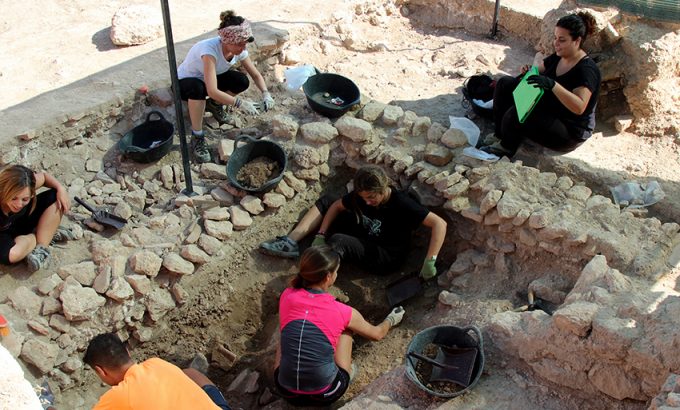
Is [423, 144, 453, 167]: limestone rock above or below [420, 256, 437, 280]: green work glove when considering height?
above

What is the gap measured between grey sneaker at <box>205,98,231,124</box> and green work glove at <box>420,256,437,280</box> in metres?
2.26

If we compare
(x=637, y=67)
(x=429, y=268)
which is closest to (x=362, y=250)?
(x=429, y=268)

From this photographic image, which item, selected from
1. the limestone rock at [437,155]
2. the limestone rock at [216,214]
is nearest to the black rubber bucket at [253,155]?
the limestone rock at [216,214]

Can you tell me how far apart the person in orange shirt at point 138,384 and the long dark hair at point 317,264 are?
967 millimetres

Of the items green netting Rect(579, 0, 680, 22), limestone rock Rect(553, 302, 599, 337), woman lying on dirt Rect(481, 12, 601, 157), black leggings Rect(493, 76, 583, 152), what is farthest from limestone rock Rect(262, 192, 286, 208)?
green netting Rect(579, 0, 680, 22)

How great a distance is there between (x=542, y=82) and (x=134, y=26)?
12.9 feet

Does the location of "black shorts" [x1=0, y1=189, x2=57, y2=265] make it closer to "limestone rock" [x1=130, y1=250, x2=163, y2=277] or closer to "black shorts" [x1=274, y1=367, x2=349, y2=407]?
"limestone rock" [x1=130, y1=250, x2=163, y2=277]

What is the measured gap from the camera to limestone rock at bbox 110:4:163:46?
6.39 metres

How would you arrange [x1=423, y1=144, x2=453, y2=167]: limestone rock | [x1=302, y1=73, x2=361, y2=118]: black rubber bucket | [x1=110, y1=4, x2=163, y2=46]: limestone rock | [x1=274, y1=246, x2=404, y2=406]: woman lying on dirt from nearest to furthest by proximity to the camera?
[x1=274, y1=246, x2=404, y2=406]: woman lying on dirt → [x1=423, y1=144, x2=453, y2=167]: limestone rock → [x1=302, y1=73, x2=361, y2=118]: black rubber bucket → [x1=110, y1=4, x2=163, y2=46]: limestone rock

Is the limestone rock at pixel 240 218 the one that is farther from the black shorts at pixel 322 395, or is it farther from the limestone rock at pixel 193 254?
the black shorts at pixel 322 395

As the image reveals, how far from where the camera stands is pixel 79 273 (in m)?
4.41

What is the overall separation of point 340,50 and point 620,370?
4640 mm

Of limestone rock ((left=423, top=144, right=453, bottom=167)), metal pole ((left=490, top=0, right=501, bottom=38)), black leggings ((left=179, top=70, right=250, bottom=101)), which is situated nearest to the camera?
limestone rock ((left=423, top=144, right=453, bottom=167))

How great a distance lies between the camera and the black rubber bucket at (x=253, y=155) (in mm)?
5141
